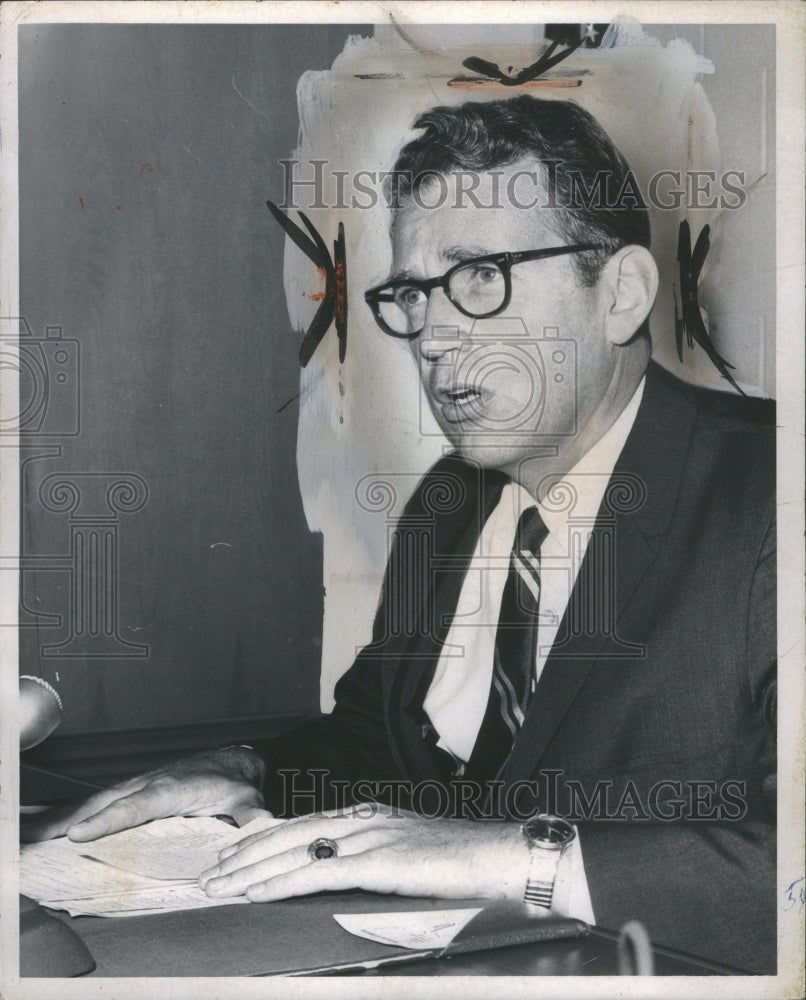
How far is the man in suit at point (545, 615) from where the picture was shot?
271cm

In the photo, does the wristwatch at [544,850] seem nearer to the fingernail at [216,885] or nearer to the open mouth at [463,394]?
the fingernail at [216,885]

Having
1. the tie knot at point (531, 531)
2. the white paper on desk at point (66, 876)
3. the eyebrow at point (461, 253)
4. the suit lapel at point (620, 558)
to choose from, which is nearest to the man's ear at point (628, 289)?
the suit lapel at point (620, 558)

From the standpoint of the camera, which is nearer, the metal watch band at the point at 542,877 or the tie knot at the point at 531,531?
the metal watch band at the point at 542,877

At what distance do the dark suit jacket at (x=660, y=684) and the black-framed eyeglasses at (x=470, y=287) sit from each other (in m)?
0.37

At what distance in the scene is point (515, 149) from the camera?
9.12 ft

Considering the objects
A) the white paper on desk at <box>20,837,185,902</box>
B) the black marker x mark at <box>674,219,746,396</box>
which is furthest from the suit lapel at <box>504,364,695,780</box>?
the white paper on desk at <box>20,837,185,902</box>

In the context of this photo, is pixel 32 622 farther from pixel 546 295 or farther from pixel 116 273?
pixel 546 295

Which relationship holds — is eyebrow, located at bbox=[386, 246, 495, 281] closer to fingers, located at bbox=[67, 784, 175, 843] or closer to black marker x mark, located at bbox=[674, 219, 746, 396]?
black marker x mark, located at bbox=[674, 219, 746, 396]

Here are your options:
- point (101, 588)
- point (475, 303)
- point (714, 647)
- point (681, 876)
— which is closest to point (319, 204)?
point (475, 303)

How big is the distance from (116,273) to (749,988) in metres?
2.31

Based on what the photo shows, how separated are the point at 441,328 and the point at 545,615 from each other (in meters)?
0.74

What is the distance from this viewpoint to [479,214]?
109 inches

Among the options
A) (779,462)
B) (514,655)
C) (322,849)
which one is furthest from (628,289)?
(322,849)

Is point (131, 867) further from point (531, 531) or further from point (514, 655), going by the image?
point (531, 531)
